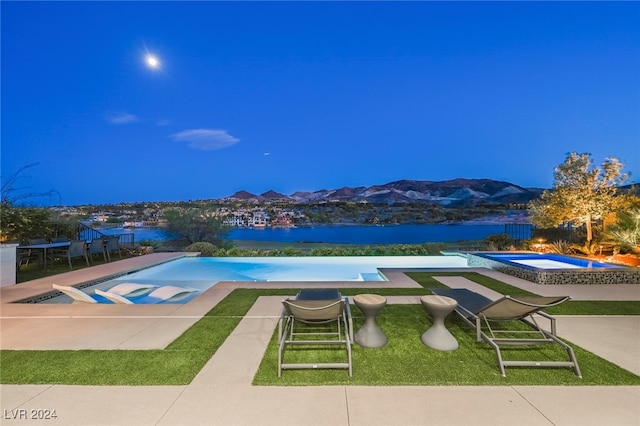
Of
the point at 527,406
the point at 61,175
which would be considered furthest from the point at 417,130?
the point at 61,175

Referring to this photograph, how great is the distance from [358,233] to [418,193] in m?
8.64

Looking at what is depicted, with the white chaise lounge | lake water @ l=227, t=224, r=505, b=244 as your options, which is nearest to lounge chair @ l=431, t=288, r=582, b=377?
the white chaise lounge

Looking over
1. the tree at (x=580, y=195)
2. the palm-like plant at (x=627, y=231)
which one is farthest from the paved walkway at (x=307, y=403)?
the tree at (x=580, y=195)

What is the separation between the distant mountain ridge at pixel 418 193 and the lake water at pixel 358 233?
4236 mm

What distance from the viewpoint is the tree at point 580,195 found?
10.1m

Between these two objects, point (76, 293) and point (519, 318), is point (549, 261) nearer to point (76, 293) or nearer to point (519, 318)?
point (519, 318)

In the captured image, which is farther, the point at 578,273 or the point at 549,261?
the point at 549,261

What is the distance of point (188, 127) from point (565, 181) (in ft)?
63.9

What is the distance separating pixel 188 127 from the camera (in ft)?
62.8

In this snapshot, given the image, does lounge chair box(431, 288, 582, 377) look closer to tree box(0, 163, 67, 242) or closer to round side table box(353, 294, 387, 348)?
round side table box(353, 294, 387, 348)

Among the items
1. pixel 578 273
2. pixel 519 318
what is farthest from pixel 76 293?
pixel 578 273

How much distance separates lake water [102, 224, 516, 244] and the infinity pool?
3807 mm

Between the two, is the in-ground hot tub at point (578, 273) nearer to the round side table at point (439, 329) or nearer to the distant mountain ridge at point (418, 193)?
the round side table at point (439, 329)

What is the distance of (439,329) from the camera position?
3363 millimetres
